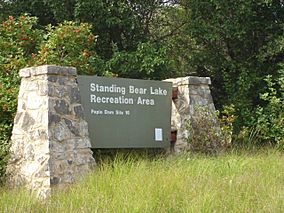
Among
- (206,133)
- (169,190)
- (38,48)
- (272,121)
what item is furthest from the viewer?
(272,121)

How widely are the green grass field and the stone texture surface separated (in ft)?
5.56

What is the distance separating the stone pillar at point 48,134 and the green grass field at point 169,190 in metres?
0.31

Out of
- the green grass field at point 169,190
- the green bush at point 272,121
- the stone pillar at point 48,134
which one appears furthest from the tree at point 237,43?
the stone pillar at point 48,134

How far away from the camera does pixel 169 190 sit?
6277 millimetres

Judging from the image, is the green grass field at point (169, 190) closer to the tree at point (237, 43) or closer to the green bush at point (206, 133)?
the green bush at point (206, 133)

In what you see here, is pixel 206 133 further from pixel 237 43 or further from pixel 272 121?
pixel 237 43

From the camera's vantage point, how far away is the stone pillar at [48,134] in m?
7.25

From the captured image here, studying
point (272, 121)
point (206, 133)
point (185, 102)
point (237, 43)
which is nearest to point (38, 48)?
point (185, 102)

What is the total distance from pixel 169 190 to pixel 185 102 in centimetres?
381

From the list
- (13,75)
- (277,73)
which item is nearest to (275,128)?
(277,73)

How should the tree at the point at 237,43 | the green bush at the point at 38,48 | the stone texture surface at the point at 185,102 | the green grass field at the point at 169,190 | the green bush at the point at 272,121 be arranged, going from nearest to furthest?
the green grass field at the point at 169,190 → the green bush at the point at 38,48 → the stone texture surface at the point at 185,102 → the green bush at the point at 272,121 → the tree at the point at 237,43

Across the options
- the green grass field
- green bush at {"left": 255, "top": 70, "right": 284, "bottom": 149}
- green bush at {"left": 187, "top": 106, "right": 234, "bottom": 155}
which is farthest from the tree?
the green grass field

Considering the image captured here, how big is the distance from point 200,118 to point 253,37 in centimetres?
496

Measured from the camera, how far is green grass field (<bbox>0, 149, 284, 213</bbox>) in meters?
5.91
